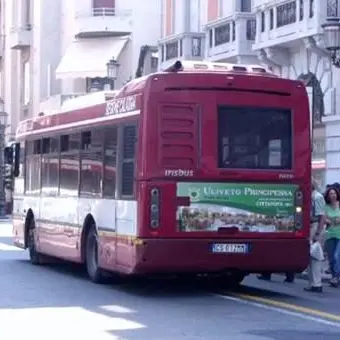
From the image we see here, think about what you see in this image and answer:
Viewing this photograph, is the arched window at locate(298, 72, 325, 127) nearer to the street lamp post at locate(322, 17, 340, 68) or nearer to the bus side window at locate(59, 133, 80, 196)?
the street lamp post at locate(322, 17, 340, 68)

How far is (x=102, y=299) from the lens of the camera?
1866 cm

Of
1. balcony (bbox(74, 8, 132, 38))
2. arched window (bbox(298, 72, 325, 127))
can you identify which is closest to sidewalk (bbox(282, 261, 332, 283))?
arched window (bbox(298, 72, 325, 127))

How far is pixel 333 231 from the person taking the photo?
A: 20969mm

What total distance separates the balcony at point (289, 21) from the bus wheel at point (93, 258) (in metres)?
A: 10.5

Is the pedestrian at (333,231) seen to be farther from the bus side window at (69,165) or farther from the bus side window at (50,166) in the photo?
the bus side window at (50,166)

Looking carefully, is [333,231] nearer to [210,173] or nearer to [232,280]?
[232,280]

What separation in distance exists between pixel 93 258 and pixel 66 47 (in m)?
37.9

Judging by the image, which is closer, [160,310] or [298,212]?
[160,310]

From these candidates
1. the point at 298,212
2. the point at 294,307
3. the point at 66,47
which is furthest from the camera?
the point at 66,47

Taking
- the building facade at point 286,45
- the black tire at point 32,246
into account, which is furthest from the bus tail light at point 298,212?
the building facade at point 286,45

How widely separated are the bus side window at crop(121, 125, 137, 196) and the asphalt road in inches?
62.5

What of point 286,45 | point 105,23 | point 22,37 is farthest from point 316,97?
point 22,37

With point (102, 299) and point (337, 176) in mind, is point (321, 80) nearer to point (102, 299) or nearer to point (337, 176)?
point (337, 176)

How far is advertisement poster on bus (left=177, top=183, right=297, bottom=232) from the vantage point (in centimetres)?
1830
